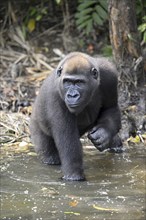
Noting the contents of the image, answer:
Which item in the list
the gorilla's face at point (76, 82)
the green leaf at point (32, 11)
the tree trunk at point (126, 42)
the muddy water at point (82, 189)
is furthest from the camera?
the green leaf at point (32, 11)

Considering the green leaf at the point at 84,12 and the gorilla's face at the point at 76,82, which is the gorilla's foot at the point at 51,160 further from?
the green leaf at the point at 84,12

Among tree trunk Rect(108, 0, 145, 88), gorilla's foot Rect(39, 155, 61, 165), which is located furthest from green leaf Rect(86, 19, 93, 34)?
gorilla's foot Rect(39, 155, 61, 165)

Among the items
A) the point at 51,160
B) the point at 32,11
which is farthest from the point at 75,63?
the point at 32,11

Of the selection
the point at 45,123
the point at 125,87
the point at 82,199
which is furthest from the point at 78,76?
the point at 125,87

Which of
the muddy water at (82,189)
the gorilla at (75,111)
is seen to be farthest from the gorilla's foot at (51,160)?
the muddy water at (82,189)

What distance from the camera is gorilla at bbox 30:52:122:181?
699 cm

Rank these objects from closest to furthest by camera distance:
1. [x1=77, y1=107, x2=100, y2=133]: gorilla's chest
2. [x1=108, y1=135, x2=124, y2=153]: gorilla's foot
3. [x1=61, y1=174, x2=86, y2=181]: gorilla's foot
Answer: [x1=61, y1=174, x2=86, y2=181]: gorilla's foot
[x1=77, y1=107, x2=100, y2=133]: gorilla's chest
[x1=108, y1=135, x2=124, y2=153]: gorilla's foot

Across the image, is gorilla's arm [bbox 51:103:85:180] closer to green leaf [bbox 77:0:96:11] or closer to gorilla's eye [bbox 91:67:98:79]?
gorilla's eye [bbox 91:67:98:79]

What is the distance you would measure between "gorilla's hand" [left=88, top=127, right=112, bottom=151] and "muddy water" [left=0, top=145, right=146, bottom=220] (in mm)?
293

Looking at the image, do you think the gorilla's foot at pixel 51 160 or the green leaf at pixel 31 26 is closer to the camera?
the gorilla's foot at pixel 51 160

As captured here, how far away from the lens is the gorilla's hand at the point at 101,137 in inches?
289

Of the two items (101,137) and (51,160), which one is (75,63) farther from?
(51,160)

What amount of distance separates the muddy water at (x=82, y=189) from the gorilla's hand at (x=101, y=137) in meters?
0.29

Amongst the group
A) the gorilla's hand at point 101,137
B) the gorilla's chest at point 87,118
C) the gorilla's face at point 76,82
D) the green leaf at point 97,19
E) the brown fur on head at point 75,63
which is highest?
the green leaf at point 97,19
